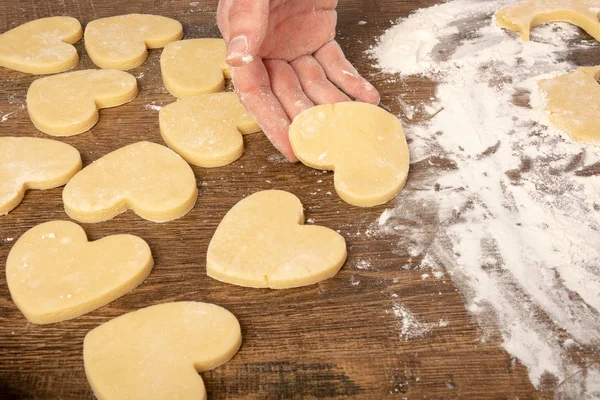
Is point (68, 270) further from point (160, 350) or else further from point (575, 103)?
point (575, 103)

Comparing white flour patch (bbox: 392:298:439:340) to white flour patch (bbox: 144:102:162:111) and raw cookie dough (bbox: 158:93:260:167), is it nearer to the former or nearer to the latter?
raw cookie dough (bbox: 158:93:260:167)

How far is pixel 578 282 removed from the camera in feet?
4.66

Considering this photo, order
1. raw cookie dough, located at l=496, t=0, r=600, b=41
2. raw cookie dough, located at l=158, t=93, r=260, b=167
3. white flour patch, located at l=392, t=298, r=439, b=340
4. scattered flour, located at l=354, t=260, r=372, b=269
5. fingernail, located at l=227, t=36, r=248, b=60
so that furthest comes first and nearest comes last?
raw cookie dough, located at l=496, t=0, r=600, b=41 → raw cookie dough, located at l=158, t=93, r=260, b=167 → fingernail, located at l=227, t=36, r=248, b=60 → scattered flour, located at l=354, t=260, r=372, b=269 → white flour patch, located at l=392, t=298, r=439, b=340

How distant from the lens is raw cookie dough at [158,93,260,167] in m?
1.68

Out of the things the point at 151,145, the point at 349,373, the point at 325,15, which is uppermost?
the point at 325,15

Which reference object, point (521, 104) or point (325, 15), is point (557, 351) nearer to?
point (521, 104)

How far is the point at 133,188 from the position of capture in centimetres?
156

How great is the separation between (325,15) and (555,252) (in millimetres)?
1031

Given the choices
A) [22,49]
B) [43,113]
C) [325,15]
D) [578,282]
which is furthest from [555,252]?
[22,49]

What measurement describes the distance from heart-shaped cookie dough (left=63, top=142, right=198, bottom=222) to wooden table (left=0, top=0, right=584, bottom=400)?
0.04 metres

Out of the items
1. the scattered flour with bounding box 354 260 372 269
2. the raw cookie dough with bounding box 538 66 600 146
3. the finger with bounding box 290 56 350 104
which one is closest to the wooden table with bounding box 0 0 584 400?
the scattered flour with bounding box 354 260 372 269

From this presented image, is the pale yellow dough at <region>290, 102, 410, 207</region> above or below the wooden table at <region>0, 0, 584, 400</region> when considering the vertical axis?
above

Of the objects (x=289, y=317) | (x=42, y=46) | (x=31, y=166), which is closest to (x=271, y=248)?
(x=289, y=317)

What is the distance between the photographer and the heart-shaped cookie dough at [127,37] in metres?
2.01
